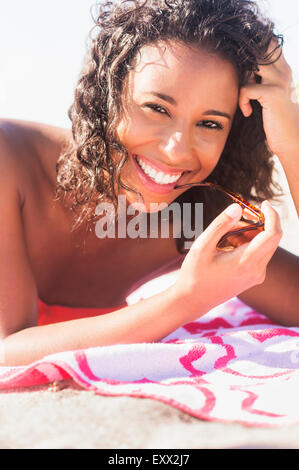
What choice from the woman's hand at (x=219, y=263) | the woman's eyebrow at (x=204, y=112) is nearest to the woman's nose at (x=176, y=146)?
the woman's eyebrow at (x=204, y=112)

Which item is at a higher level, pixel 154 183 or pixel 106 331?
pixel 154 183

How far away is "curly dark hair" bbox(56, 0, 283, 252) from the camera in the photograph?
1.75 m

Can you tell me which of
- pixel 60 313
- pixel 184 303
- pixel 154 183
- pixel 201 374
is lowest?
pixel 60 313

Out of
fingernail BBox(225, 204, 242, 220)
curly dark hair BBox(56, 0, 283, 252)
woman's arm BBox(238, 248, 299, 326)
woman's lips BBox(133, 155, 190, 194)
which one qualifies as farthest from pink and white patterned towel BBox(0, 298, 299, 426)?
curly dark hair BBox(56, 0, 283, 252)

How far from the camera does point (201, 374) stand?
4.85 ft

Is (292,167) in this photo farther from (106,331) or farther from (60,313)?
(60,313)

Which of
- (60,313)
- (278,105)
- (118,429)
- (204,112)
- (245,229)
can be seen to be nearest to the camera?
(118,429)

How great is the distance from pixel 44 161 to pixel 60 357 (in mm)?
919

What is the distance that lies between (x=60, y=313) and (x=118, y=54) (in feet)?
3.70

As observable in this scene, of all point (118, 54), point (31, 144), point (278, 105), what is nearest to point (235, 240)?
point (278, 105)

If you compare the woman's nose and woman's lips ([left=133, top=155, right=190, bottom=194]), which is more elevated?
the woman's nose

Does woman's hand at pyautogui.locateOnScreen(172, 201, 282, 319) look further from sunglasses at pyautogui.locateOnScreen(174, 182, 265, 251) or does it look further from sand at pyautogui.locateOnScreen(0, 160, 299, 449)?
sand at pyautogui.locateOnScreen(0, 160, 299, 449)

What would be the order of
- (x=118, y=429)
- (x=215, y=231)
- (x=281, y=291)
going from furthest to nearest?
(x=281, y=291) < (x=215, y=231) < (x=118, y=429)

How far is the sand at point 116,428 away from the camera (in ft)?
3.54
